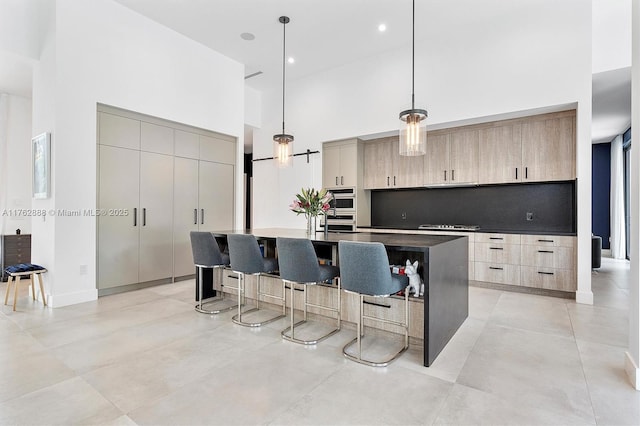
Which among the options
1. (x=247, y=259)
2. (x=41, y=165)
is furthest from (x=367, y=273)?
(x=41, y=165)

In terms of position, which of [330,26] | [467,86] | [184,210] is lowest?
[184,210]

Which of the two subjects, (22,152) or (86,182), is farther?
(22,152)

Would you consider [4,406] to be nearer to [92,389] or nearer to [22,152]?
[92,389]

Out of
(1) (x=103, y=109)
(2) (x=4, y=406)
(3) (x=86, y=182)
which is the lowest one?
(2) (x=4, y=406)

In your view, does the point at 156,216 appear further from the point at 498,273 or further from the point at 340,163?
the point at 498,273

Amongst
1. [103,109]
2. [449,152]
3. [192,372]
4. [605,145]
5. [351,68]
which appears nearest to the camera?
[192,372]

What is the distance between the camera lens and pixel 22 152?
5.74 metres

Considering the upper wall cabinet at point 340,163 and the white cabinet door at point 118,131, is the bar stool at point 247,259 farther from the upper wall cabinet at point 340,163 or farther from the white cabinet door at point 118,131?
the upper wall cabinet at point 340,163

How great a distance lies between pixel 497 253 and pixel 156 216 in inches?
201

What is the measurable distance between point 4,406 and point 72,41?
403 cm

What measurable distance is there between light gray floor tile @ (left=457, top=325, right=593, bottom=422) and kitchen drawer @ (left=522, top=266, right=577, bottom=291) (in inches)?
67.1

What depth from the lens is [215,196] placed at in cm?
587

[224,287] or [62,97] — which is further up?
[62,97]

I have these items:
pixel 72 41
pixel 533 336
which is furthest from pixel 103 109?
pixel 533 336
